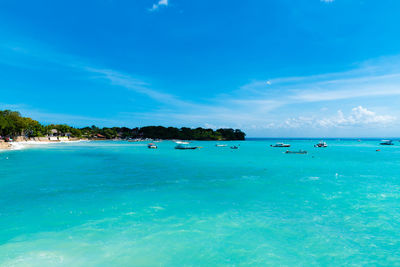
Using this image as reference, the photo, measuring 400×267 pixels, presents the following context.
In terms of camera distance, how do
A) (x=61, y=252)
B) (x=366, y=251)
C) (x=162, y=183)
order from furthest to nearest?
(x=162, y=183) < (x=366, y=251) < (x=61, y=252)

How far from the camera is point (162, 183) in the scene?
978 inches

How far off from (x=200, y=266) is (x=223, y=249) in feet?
5.08

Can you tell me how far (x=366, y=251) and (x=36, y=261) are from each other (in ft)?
44.1

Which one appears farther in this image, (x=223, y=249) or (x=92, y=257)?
(x=223, y=249)

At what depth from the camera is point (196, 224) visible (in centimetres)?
1327

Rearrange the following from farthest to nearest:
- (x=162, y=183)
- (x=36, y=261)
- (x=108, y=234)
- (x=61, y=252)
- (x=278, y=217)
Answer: (x=162, y=183)
(x=278, y=217)
(x=108, y=234)
(x=61, y=252)
(x=36, y=261)

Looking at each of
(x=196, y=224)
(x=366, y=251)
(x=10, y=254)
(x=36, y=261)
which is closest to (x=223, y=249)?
(x=196, y=224)

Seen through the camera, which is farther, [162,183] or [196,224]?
[162,183]

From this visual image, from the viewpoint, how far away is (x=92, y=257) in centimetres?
945

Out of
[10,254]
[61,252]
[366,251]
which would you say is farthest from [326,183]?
[10,254]

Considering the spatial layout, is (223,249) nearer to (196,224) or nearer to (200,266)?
(200,266)

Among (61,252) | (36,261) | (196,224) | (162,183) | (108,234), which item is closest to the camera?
(36,261)

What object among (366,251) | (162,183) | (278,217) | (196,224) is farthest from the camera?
(162,183)

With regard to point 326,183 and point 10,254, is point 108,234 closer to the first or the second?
point 10,254
